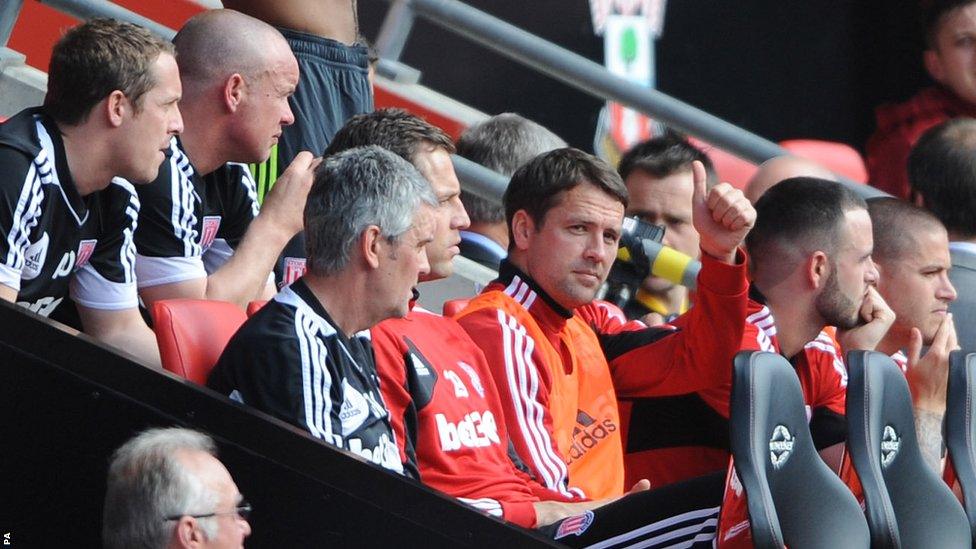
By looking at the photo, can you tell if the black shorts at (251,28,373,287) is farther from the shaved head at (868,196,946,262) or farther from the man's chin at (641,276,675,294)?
the shaved head at (868,196,946,262)

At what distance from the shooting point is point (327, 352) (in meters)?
2.77

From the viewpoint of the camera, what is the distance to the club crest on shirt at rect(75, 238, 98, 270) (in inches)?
120

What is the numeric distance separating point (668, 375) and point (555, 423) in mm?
315

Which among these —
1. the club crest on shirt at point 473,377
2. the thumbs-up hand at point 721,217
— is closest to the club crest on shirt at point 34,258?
the club crest on shirt at point 473,377

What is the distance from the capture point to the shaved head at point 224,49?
3.47 m

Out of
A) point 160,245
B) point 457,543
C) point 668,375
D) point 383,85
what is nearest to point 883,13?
point 383,85

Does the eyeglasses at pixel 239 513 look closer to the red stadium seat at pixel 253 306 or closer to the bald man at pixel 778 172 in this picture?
the red stadium seat at pixel 253 306

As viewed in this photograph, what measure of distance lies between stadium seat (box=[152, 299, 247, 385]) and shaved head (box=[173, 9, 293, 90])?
675 mm

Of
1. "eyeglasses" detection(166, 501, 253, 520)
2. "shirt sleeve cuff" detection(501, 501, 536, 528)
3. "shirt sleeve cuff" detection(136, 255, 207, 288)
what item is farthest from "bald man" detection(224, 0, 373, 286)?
"eyeglasses" detection(166, 501, 253, 520)

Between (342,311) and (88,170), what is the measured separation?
1.77ft

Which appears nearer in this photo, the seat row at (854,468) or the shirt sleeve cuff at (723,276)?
the seat row at (854,468)

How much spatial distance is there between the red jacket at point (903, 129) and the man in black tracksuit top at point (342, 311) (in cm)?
315

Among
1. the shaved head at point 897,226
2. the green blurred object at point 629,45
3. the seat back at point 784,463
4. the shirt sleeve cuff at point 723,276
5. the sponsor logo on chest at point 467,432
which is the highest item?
the shaved head at point 897,226

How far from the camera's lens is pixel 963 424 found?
3.38 m
